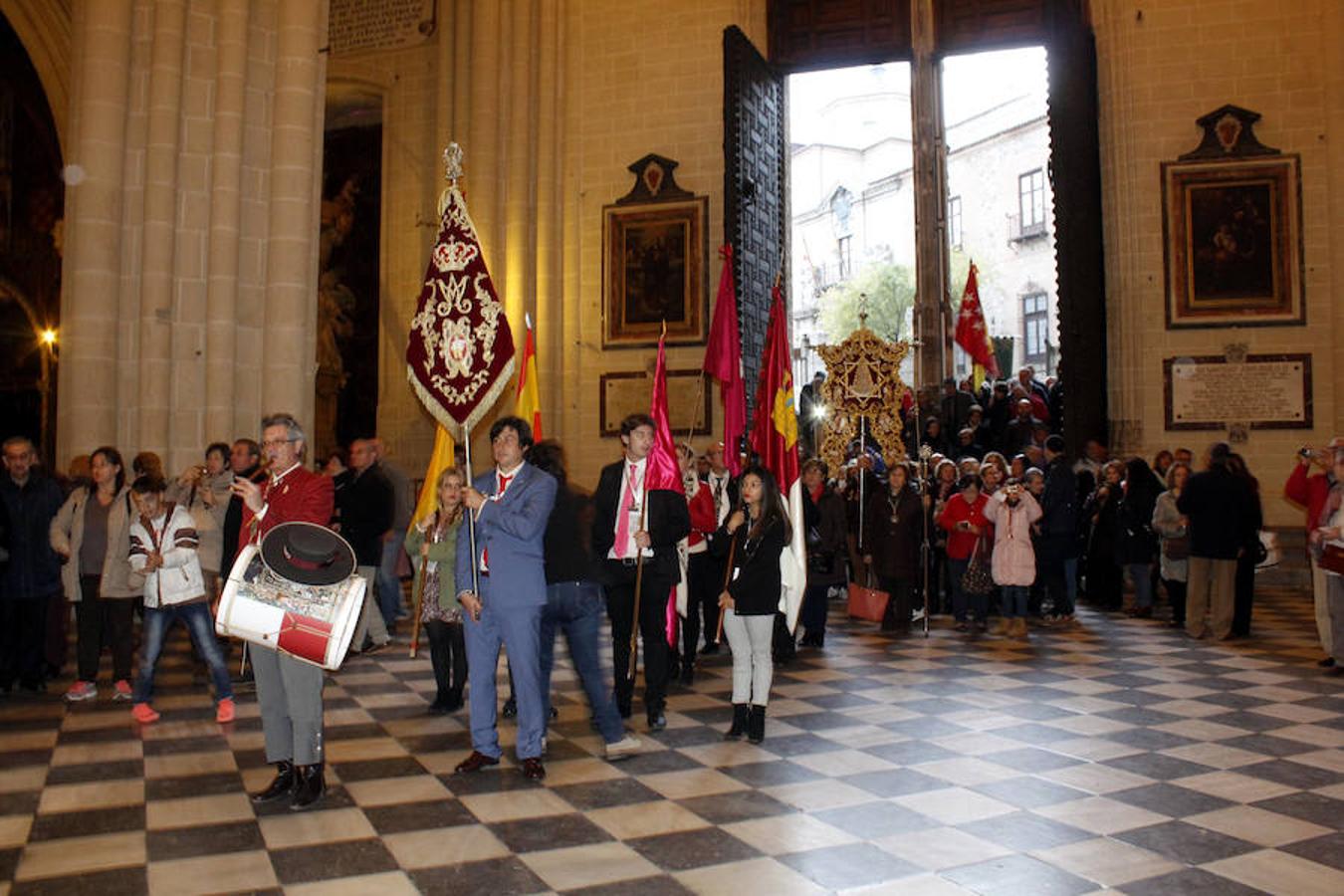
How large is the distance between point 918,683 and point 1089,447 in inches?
260

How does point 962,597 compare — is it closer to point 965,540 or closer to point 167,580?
point 965,540

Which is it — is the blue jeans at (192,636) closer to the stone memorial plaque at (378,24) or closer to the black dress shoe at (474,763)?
the black dress shoe at (474,763)

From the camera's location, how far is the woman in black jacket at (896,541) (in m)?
9.82

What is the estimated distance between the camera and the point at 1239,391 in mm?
13656

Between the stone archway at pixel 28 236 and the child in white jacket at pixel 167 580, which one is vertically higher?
the stone archway at pixel 28 236

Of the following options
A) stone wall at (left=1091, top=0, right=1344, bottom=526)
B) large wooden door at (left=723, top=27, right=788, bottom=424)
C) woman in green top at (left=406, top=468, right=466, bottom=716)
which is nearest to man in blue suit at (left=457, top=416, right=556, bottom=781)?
woman in green top at (left=406, top=468, right=466, bottom=716)

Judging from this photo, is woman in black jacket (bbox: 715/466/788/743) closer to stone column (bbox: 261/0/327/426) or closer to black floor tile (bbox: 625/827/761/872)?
black floor tile (bbox: 625/827/761/872)

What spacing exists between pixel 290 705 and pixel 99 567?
3181mm

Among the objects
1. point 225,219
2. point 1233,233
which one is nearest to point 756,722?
point 225,219

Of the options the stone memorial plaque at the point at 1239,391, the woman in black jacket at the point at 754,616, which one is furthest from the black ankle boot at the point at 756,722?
the stone memorial plaque at the point at 1239,391

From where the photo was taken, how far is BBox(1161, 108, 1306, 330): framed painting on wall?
13.6 metres

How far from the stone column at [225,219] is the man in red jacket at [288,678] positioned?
16.0 feet

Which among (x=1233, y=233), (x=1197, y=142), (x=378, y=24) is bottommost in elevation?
(x=1233, y=233)

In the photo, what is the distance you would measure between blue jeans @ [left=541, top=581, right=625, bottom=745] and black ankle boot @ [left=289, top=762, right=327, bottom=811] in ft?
3.81
